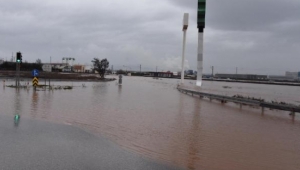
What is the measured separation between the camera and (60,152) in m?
8.34

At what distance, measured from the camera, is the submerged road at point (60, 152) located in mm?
7266

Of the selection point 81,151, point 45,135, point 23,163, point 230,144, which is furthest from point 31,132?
point 230,144

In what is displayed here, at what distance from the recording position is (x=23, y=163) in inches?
284

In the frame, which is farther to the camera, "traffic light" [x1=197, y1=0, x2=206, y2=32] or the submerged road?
"traffic light" [x1=197, y1=0, x2=206, y2=32]

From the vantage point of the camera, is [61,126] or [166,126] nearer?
[61,126]

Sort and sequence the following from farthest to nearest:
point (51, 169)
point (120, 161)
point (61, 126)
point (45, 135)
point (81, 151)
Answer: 1. point (61, 126)
2. point (45, 135)
3. point (81, 151)
4. point (120, 161)
5. point (51, 169)

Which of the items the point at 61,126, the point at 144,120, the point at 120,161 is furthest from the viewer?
the point at 144,120

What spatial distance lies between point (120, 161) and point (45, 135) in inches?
152

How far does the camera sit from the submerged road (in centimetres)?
727

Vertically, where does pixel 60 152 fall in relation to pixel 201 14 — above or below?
below

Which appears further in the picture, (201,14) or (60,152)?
(201,14)

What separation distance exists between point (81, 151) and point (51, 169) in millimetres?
1793

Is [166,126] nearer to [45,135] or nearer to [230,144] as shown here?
[230,144]

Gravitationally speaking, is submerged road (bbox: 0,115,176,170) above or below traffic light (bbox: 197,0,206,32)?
below
